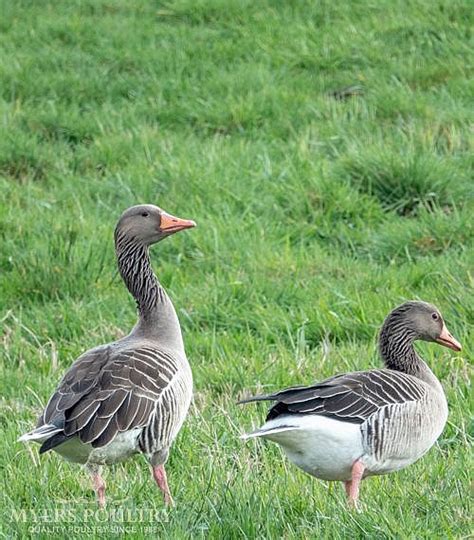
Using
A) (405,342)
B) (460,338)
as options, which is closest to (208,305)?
(460,338)

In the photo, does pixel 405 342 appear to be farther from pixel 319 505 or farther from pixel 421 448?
pixel 319 505

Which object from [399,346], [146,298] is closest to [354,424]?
[399,346]

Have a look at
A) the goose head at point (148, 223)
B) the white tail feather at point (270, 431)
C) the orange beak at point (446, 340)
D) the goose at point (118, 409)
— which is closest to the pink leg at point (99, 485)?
the goose at point (118, 409)

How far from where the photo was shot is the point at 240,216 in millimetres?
9664

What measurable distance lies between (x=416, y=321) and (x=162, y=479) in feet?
5.30

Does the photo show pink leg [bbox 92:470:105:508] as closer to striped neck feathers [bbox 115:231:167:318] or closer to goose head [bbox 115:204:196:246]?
striped neck feathers [bbox 115:231:167:318]

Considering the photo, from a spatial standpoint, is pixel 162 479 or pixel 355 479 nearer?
pixel 355 479

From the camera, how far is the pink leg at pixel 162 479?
5.09 metres

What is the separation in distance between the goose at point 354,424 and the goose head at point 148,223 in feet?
4.76

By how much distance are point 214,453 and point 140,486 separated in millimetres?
554

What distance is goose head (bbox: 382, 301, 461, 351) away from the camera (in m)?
6.16

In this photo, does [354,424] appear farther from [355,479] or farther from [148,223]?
[148,223]

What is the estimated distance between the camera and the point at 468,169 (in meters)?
10.0

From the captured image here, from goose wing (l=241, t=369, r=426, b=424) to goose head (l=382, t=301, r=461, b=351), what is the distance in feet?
1.87
